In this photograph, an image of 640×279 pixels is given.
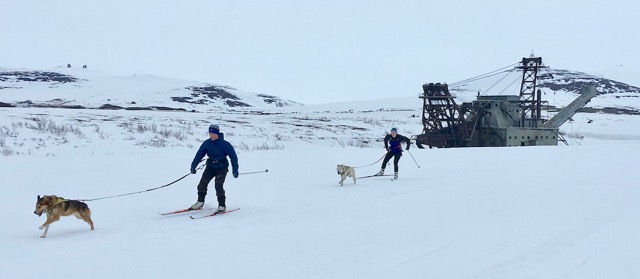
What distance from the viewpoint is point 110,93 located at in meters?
79.3

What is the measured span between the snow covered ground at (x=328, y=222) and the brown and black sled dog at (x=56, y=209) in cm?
29

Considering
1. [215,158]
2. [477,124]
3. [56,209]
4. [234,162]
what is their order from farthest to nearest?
[477,124], [215,158], [234,162], [56,209]

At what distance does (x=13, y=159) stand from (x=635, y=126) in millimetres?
58941

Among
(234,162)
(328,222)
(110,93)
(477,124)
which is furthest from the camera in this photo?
(110,93)

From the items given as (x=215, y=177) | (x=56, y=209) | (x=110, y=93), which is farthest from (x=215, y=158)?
(x=110, y=93)

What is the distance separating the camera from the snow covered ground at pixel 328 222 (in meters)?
6.26

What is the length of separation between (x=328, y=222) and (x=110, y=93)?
77732mm

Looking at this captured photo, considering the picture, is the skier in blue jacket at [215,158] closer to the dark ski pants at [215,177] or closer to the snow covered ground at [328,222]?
the dark ski pants at [215,177]

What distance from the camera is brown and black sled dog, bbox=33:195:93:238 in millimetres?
7926

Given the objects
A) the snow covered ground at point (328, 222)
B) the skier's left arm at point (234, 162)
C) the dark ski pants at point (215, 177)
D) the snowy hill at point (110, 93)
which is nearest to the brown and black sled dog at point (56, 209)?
the snow covered ground at point (328, 222)

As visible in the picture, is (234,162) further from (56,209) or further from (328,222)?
(56,209)

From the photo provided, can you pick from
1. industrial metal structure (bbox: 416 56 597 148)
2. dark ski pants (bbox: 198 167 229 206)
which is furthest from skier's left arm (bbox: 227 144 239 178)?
industrial metal structure (bbox: 416 56 597 148)

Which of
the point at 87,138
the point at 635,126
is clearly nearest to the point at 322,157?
the point at 87,138

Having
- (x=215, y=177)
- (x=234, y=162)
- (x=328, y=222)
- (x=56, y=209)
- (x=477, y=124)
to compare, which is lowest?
(x=328, y=222)
